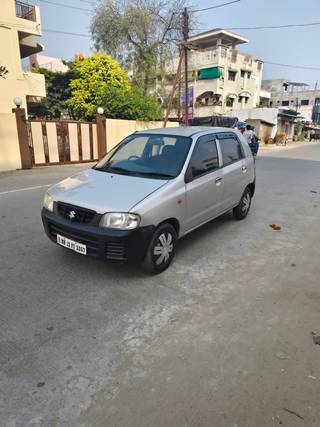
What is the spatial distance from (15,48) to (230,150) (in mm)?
16630

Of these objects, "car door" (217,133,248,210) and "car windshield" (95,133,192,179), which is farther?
"car door" (217,133,248,210)

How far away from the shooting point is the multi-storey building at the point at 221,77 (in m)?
39.4

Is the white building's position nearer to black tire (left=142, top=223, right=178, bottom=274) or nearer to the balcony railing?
the balcony railing

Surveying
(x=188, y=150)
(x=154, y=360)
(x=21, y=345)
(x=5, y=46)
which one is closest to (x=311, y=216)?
(x=188, y=150)

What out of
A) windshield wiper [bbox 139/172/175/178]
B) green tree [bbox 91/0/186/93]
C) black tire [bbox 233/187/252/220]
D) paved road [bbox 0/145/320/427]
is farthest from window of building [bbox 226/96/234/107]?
windshield wiper [bbox 139/172/175/178]

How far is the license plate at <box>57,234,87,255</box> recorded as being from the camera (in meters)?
3.37

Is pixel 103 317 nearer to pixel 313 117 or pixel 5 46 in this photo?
pixel 5 46

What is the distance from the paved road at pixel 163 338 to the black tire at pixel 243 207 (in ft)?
3.81

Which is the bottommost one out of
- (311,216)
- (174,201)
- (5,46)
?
(311,216)

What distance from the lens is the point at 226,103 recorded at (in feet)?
136

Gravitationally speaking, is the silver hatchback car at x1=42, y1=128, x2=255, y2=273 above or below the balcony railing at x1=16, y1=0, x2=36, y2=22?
below

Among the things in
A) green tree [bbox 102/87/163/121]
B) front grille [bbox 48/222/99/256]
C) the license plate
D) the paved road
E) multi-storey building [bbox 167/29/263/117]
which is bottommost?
the paved road

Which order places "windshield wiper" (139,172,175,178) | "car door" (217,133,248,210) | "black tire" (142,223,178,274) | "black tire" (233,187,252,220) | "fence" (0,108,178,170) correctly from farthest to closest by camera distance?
"fence" (0,108,178,170) → "black tire" (233,187,252,220) → "car door" (217,133,248,210) → "windshield wiper" (139,172,175,178) → "black tire" (142,223,178,274)

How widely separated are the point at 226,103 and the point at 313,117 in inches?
1209
